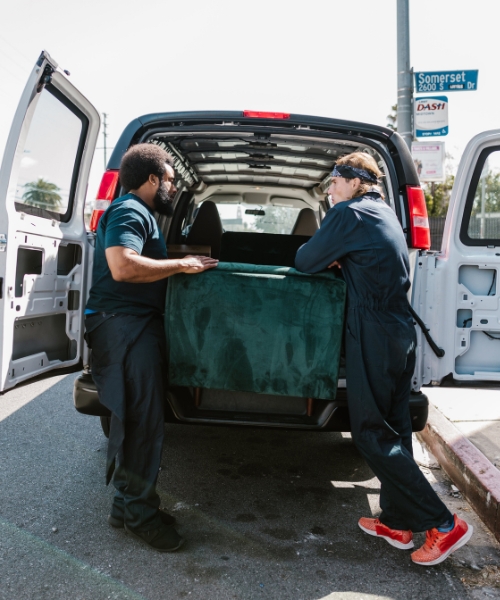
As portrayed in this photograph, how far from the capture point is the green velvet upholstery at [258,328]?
2902mm

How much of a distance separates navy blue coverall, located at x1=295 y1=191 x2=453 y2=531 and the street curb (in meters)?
0.63

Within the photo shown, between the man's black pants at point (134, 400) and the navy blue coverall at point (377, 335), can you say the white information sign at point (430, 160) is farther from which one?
the man's black pants at point (134, 400)

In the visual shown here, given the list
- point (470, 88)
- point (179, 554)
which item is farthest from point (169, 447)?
point (470, 88)

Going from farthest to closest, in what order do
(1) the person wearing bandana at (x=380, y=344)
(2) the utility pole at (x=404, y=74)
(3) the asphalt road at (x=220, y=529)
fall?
(2) the utility pole at (x=404, y=74), (1) the person wearing bandana at (x=380, y=344), (3) the asphalt road at (x=220, y=529)

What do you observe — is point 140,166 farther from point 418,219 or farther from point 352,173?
point 418,219

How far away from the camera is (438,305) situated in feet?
10.8

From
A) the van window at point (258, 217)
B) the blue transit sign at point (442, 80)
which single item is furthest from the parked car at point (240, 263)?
the blue transit sign at point (442, 80)

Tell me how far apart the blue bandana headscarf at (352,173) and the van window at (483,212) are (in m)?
0.73

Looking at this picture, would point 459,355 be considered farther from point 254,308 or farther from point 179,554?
point 179,554

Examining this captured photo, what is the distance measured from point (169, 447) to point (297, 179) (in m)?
2.96

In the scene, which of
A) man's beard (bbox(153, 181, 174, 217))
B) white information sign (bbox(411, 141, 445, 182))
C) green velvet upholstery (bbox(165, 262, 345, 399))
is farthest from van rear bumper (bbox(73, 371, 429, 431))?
white information sign (bbox(411, 141, 445, 182))

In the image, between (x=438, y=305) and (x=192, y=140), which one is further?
(x=192, y=140)

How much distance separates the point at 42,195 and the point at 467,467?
304 centimetres

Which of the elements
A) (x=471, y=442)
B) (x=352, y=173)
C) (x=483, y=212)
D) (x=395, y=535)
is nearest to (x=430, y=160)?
(x=471, y=442)
